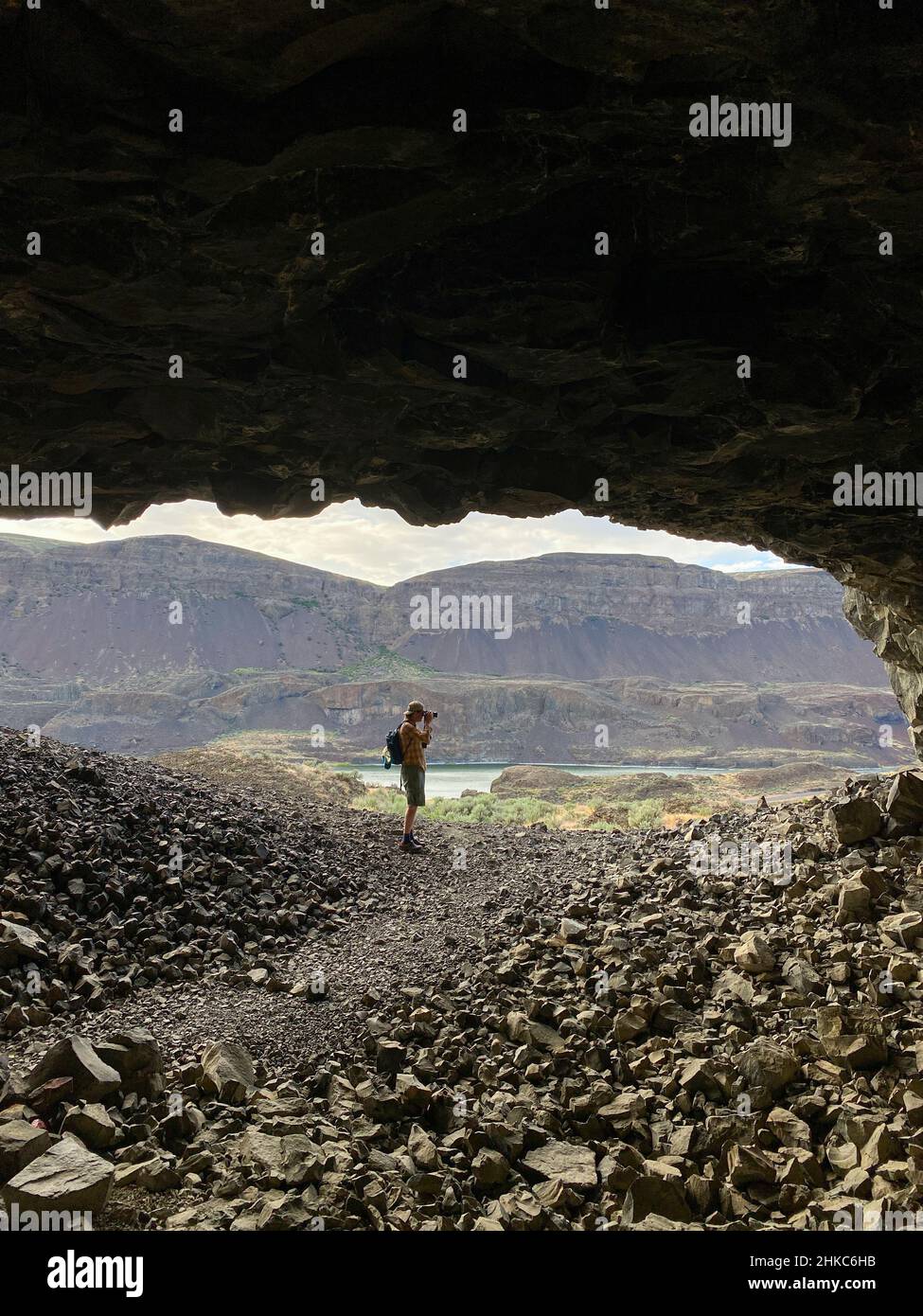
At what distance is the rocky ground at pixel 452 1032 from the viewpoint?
372 centimetres

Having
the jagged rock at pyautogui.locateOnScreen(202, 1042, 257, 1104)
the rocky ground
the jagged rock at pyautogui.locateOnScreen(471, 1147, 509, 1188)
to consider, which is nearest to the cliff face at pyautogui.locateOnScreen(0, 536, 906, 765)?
the rocky ground

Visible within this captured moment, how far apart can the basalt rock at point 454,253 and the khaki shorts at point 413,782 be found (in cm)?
482

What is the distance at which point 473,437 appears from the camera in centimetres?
580

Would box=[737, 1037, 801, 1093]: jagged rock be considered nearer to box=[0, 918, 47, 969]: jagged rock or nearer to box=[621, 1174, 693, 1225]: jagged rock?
box=[621, 1174, 693, 1225]: jagged rock

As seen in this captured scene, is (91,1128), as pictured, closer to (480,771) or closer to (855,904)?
(855,904)

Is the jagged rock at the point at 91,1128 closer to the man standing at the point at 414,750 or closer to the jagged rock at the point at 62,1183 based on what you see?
the jagged rock at the point at 62,1183

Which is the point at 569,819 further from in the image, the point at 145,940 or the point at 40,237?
the point at 40,237

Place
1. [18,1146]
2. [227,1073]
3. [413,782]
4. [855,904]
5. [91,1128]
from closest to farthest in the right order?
[18,1146] → [91,1128] → [227,1073] → [855,904] → [413,782]

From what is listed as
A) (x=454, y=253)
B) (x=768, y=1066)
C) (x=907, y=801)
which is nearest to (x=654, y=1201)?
(x=768, y=1066)

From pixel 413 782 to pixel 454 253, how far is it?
7700 millimetres

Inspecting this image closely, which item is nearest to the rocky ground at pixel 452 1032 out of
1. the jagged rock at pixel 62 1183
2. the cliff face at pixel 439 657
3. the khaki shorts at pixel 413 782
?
the jagged rock at pixel 62 1183

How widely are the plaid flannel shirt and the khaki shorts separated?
11 centimetres

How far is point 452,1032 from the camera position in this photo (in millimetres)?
5492

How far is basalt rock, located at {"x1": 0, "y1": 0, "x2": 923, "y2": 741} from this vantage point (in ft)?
9.63
